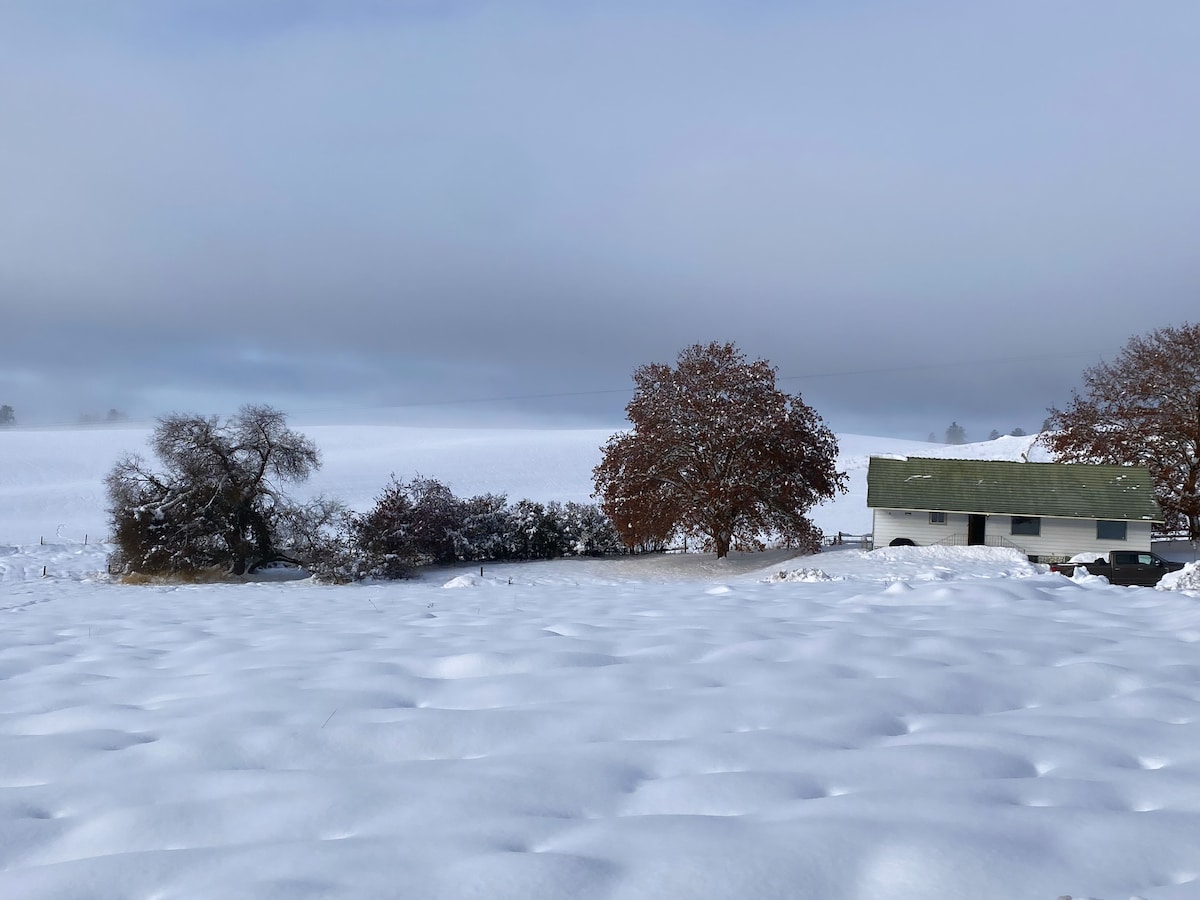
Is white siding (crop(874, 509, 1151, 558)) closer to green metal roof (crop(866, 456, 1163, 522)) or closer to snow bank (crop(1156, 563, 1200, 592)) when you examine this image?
green metal roof (crop(866, 456, 1163, 522))

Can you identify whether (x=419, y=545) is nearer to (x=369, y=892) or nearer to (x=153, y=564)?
(x=153, y=564)

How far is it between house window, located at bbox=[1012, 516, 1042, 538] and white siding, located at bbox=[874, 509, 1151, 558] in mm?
136

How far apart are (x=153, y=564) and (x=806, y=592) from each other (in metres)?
25.1

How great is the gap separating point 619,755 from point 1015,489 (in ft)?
119

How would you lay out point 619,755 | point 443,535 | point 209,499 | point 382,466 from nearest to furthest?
1. point 619,755
2. point 209,499
3. point 443,535
4. point 382,466

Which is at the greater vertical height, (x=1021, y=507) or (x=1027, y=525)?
(x=1021, y=507)

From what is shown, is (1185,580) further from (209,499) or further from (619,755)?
(209,499)

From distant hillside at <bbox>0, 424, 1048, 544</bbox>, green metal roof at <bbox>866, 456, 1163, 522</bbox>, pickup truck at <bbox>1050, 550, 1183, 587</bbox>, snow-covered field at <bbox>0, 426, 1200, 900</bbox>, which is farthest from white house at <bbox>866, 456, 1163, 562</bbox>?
snow-covered field at <bbox>0, 426, 1200, 900</bbox>

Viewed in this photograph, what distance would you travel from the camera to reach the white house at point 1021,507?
3459 cm

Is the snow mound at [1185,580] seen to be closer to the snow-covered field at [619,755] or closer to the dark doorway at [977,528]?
the snow-covered field at [619,755]

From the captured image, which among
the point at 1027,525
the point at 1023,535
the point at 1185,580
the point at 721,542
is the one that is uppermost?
the point at 1027,525

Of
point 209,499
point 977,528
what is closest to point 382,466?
point 209,499

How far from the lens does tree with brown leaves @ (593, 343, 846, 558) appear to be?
33.0 m

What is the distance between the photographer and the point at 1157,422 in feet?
135
